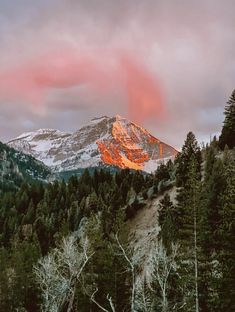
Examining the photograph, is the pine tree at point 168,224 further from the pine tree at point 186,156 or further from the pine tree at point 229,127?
the pine tree at point 229,127

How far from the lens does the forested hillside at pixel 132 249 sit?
50.9 meters

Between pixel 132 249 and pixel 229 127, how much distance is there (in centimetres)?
4711

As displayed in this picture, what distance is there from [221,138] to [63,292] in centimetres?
7161

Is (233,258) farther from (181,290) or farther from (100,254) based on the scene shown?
(100,254)

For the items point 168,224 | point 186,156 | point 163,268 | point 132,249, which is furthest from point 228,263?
point 186,156

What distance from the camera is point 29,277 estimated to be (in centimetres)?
8025

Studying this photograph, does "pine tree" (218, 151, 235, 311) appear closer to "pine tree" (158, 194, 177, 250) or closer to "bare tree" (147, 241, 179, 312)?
"bare tree" (147, 241, 179, 312)

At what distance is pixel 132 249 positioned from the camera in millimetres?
76188

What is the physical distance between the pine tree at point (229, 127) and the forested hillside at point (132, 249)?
1.63 feet

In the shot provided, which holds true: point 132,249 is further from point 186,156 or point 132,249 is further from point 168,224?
point 186,156

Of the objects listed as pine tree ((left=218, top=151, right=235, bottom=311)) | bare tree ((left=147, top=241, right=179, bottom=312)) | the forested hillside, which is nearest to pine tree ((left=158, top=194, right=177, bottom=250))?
the forested hillside

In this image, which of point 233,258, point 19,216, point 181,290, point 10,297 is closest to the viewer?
point 233,258

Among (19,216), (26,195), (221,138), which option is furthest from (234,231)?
(26,195)

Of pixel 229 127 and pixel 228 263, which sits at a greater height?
pixel 229 127
